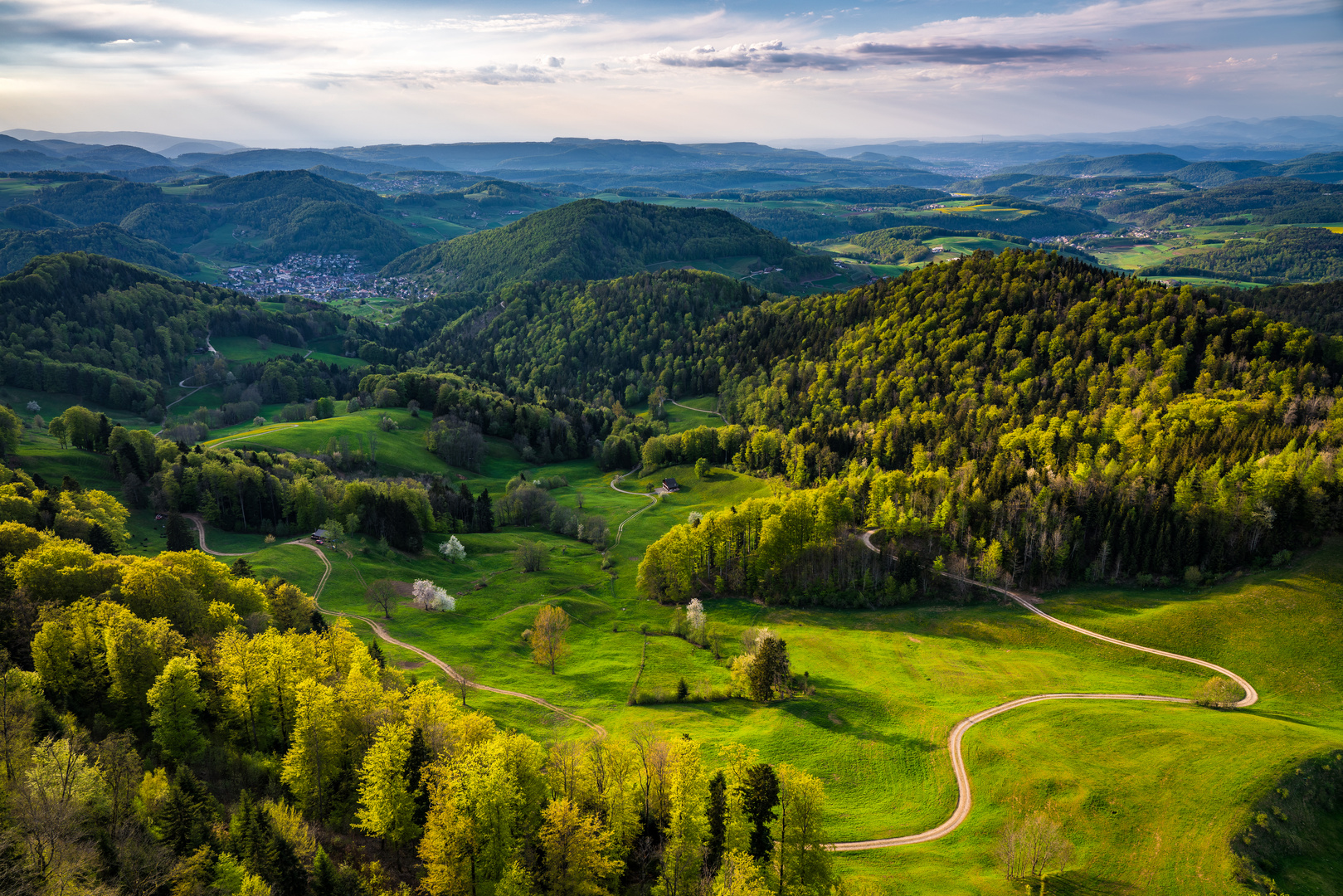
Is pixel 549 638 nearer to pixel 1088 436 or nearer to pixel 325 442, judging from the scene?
pixel 1088 436

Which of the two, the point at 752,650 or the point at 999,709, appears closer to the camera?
the point at 999,709

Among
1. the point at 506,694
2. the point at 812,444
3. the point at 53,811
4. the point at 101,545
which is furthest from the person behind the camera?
the point at 812,444

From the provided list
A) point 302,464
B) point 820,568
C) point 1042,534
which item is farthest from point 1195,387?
point 302,464

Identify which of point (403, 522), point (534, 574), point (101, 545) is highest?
point (101, 545)

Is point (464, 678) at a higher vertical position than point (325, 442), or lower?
lower

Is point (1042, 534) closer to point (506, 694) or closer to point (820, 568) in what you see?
point (820, 568)

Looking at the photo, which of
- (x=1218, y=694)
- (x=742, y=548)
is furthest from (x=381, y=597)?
(x=1218, y=694)

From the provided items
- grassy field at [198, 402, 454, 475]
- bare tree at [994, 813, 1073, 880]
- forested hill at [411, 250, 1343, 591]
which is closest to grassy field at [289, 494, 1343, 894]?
bare tree at [994, 813, 1073, 880]

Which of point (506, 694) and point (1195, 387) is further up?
point (1195, 387)
